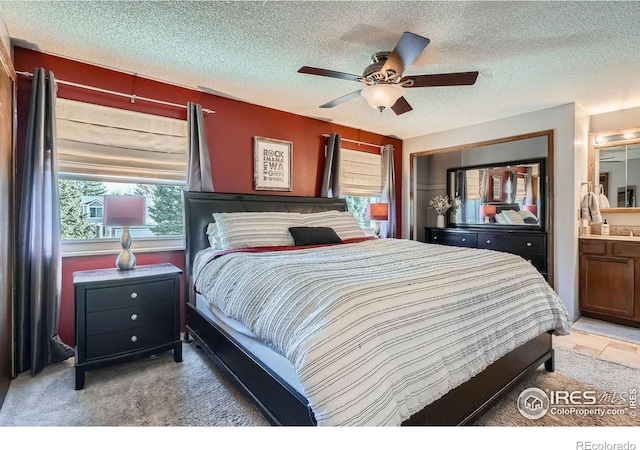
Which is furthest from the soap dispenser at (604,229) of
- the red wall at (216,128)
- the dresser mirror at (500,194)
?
the red wall at (216,128)

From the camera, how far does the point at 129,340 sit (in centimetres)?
222

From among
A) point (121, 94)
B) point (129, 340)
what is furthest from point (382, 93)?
point (129, 340)

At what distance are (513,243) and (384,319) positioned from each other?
3586mm

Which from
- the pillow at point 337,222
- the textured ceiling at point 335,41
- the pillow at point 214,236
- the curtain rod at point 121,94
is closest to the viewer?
the textured ceiling at point 335,41

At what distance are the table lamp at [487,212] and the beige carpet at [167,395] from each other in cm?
243

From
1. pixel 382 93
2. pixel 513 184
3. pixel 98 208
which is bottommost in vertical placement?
pixel 98 208

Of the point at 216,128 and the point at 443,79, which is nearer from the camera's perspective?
the point at 443,79

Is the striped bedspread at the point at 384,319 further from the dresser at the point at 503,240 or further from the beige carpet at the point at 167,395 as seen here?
the dresser at the point at 503,240

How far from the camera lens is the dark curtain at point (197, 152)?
118 inches

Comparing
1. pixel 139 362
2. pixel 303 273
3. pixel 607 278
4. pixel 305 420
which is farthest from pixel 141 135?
pixel 607 278

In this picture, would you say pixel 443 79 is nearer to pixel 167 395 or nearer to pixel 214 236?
pixel 214 236

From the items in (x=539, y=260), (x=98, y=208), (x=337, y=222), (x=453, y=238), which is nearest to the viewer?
(x=98, y=208)

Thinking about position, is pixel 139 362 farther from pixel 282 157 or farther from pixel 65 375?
pixel 282 157

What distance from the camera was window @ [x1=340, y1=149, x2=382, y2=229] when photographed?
4.43 m
